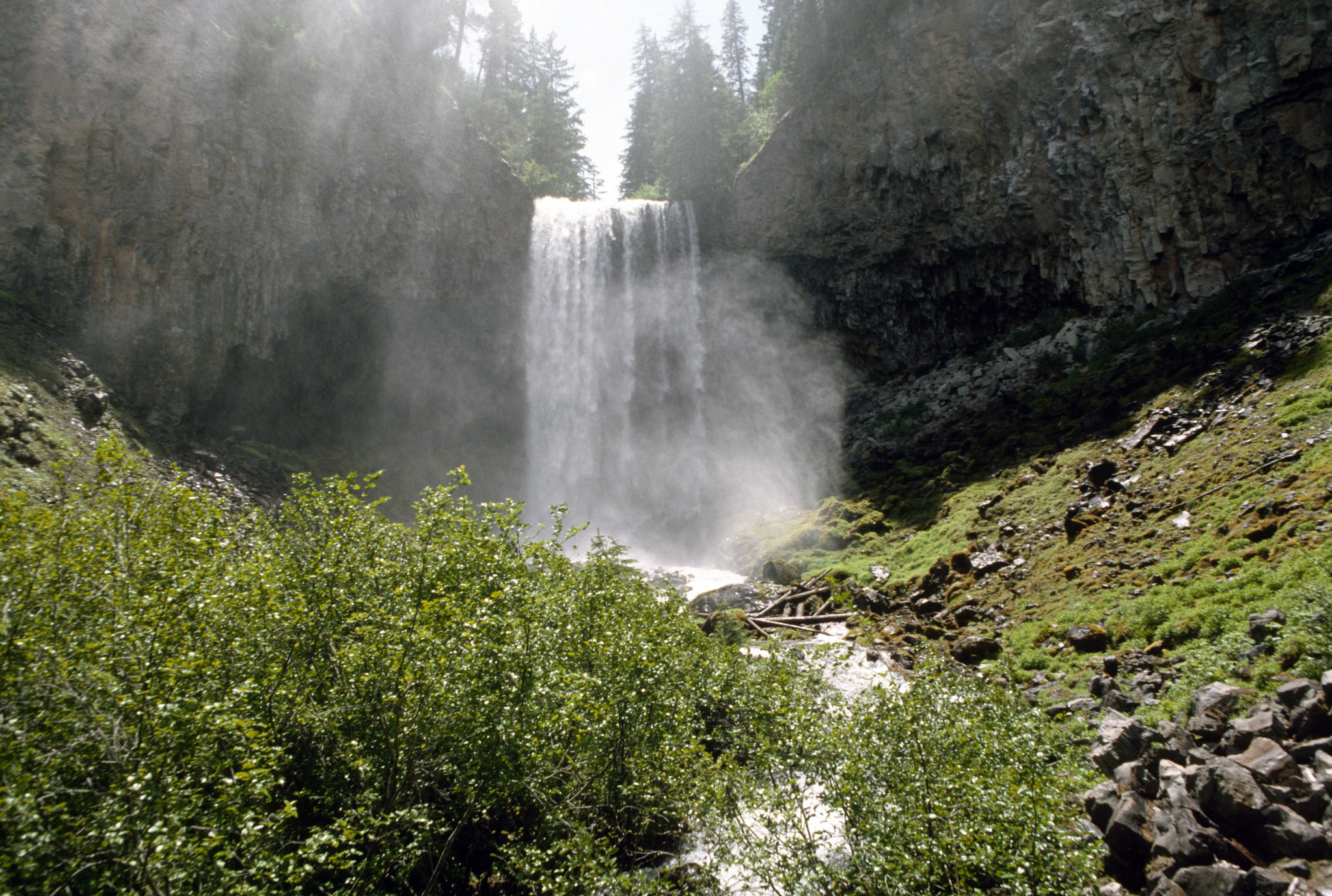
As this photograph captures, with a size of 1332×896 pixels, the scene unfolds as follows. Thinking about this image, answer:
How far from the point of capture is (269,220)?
2712cm

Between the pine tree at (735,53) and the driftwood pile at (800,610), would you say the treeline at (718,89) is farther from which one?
the driftwood pile at (800,610)

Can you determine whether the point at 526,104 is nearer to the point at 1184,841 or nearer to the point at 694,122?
the point at 694,122

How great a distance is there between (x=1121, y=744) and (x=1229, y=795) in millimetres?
1544

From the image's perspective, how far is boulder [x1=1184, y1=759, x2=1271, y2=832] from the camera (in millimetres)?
5184

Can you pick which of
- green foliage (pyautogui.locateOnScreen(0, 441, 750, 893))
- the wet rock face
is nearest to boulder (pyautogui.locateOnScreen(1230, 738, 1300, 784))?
green foliage (pyautogui.locateOnScreen(0, 441, 750, 893))

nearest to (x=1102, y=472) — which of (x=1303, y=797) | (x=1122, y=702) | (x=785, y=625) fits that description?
(x=785, y=625)

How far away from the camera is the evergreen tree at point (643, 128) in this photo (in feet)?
168

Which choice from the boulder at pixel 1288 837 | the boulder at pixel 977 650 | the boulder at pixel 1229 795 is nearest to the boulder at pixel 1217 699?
the boulder at pixel 1229 795

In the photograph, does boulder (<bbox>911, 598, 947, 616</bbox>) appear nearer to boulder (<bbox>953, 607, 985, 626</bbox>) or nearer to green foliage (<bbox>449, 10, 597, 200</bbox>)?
boulder (<bbox>953, 607, 985, 626</bbox>)

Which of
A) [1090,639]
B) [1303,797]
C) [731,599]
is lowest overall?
[731,599]

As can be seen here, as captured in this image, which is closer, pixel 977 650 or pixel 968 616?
pixel 977 650

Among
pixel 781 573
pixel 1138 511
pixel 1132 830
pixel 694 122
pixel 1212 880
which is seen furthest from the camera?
pixel 694 122

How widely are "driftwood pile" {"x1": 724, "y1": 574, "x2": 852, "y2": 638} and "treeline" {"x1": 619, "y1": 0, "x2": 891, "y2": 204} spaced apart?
1048 inches

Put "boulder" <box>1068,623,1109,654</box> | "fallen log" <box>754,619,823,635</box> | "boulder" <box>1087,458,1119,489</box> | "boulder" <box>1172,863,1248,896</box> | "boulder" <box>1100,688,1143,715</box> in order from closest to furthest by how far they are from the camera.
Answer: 1. "boulder" <box>1172,863,1248,896</box>
2. "boulder" <box>1100,688,1143,715</box>
3. "boulder" <box>1068,623,1109,654</box>
4. "boulder" <box>1087,458,1119,489</box>
5. "fallen log" <box>754,619,823,635</box>
